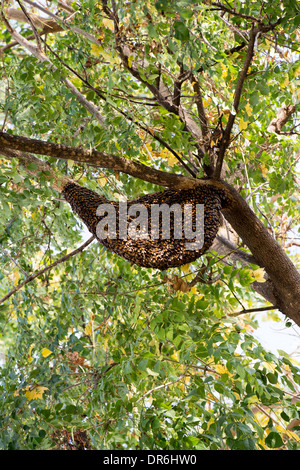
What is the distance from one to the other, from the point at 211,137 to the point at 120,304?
3.44 feet

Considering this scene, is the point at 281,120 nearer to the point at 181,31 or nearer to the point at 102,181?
the point at 102,181

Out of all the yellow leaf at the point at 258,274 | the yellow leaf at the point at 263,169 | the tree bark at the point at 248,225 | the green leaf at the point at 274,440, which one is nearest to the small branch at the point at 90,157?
the tree bark at the point at 248,225

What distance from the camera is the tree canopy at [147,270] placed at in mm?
1791

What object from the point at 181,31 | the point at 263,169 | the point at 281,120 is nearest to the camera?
the point at 181,31

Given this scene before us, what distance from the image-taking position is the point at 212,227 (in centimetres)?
198

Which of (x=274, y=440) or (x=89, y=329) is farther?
(x=89, y=329)

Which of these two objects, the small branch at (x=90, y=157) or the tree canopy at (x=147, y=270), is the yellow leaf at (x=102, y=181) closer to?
the tree canopy at (x=147, y=270)

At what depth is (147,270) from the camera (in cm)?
283

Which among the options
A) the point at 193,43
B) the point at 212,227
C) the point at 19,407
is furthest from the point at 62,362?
the point at 193,43

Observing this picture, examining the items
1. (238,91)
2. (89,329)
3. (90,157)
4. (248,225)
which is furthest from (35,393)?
(238,91)

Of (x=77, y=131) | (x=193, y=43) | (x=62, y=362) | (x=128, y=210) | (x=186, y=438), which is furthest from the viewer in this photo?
(x=77, y=131)

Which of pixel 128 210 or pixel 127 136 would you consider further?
pixel 127 136

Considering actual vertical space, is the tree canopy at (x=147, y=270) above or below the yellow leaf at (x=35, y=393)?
above
